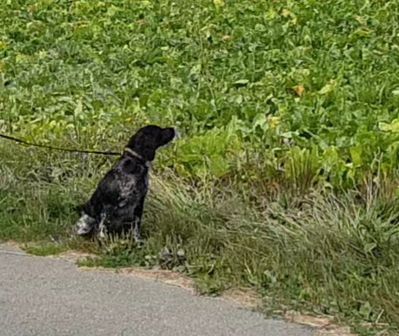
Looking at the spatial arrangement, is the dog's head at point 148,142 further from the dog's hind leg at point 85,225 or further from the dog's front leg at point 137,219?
the dog's hind leg at point 85,225

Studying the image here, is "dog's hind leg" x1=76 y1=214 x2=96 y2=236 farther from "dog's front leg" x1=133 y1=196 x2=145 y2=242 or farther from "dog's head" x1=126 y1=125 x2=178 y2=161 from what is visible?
"dog's head" x1=126 y1=125 x2=178 y2=161

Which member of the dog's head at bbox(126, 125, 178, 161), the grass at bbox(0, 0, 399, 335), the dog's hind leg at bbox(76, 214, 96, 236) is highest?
the dog's head at bbox(126, 125, 178, 161)

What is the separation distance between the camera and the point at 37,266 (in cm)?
618

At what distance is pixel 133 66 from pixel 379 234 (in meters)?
5.53

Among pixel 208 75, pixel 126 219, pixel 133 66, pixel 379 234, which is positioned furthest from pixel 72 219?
pixel 133 66

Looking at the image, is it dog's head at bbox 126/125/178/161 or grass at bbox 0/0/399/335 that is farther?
dog's head at bbox 126/125/178/161

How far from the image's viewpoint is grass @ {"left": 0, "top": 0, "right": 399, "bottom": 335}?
570 centimetres

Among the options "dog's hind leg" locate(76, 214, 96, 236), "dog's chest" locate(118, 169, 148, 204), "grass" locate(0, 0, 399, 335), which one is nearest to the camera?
"grass" locate(0, 0, 399, 335)

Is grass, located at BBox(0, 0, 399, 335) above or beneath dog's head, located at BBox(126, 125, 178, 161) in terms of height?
beneath

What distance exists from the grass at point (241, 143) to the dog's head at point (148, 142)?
402 mm

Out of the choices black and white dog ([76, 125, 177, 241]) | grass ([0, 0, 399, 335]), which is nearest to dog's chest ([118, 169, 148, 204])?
→ black and white dog ([76, 125, 177, 241])

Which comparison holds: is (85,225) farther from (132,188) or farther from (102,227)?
(132,188)

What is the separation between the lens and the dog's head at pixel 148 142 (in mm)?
6332

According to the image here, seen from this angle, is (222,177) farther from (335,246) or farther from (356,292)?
(356,292)
